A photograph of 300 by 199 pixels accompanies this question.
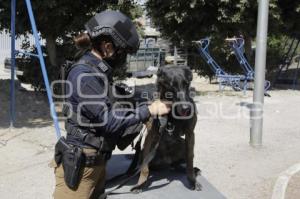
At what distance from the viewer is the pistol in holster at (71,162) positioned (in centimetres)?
267

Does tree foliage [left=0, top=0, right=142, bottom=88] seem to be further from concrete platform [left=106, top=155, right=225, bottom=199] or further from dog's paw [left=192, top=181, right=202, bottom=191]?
dog's paw [left=192, top=181, right=202, bottom=191]

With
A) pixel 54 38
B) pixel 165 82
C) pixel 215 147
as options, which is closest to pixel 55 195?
pixel 165 82

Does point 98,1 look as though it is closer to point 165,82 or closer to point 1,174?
point 1,174

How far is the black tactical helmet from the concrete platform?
118 cm

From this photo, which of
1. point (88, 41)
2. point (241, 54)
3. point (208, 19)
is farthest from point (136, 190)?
point (241, 54)

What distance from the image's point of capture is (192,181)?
362 cm

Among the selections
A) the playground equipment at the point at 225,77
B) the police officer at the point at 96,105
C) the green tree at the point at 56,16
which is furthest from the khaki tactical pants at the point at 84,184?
the playground equipment at the point at 225,77

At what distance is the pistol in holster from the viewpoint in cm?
267

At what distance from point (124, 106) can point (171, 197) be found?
911 mm

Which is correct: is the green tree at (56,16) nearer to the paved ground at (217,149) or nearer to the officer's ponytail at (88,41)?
the paved ground at (217,149)

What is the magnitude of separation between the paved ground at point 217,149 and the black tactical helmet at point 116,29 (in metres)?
2.92

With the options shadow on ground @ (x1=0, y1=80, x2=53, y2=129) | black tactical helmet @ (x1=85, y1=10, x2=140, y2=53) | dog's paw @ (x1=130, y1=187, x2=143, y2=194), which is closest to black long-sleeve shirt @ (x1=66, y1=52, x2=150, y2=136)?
black tactical helmet @ (x1=85, y1=10, x2=140, y2=53)

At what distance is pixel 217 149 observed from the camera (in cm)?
706

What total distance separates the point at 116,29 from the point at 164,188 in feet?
4.83
